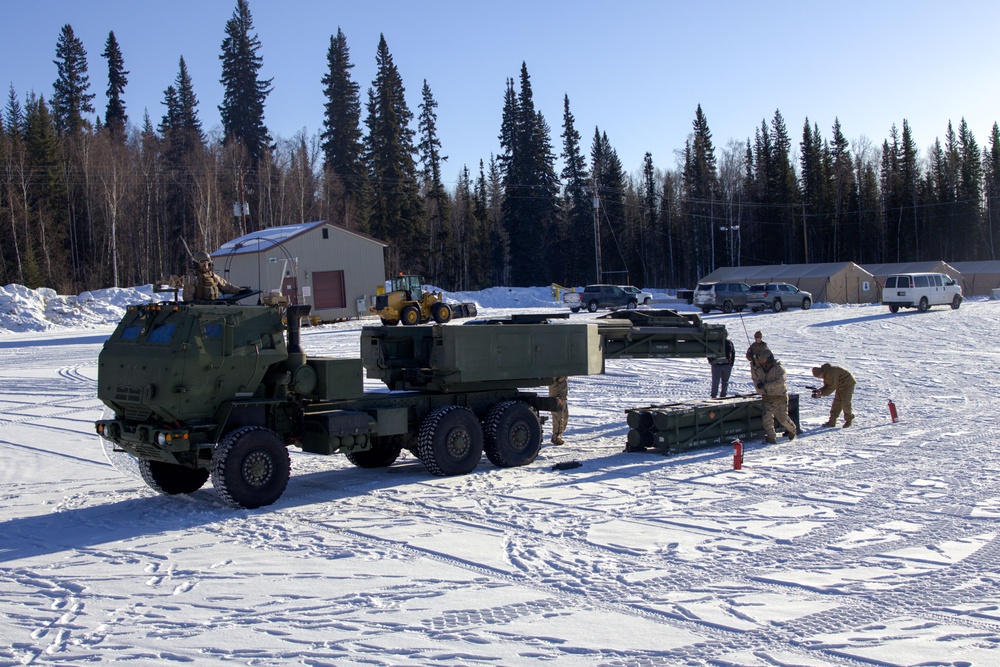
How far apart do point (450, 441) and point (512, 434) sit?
1.02 metres

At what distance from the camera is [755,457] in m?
12.7

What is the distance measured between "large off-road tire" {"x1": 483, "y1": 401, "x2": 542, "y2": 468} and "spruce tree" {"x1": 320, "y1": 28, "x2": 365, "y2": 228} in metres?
59.0

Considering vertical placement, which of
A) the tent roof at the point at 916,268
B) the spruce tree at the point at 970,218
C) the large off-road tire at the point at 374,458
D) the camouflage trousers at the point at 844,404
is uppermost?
the spruce tree at the point at 970,218

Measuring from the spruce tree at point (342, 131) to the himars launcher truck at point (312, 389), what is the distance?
193 feet

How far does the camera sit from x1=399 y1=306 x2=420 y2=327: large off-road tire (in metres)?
34.4

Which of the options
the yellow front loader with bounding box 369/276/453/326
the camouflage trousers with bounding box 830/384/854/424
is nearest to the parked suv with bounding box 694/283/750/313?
the yellow front loader with bounding box 369/276/453/326

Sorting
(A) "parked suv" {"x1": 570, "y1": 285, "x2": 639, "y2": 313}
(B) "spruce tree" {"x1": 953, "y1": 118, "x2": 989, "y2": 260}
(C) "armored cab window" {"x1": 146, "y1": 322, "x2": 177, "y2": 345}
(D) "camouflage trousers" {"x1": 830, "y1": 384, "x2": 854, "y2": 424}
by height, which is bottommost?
(D) "camouflage trousers" {"x1": 830, "y1": 384, "x2": 854, "y2": 424}

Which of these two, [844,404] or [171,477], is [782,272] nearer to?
[844,404]

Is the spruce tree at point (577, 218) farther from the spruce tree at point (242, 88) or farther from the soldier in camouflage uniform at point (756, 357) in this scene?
the soldier in camouflage uniform at point (756, 357)

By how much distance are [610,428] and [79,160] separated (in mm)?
56320

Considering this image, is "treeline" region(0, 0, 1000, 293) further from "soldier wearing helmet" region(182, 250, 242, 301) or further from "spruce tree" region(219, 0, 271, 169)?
"soldier wearing helmet" region(182, 250, 242, 301)

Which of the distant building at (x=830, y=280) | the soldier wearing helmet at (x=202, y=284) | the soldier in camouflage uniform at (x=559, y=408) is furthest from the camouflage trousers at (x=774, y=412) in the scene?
the distant building at (x=830, y=280)

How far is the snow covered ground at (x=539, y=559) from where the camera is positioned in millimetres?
5926

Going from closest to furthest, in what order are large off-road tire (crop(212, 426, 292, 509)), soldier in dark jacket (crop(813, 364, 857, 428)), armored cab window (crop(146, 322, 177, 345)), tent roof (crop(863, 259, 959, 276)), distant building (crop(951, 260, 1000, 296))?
large off-road tire (crop(212, 426, 292, 509)) → armored cab window (crop(146, 322, 177, 345)) → soldier in dark jacket (crop(813, 364, 857, 428)) → tent roof (crop(863, 259, 959, 276)) → distant building (crop(951, 260, 1000, 296))
